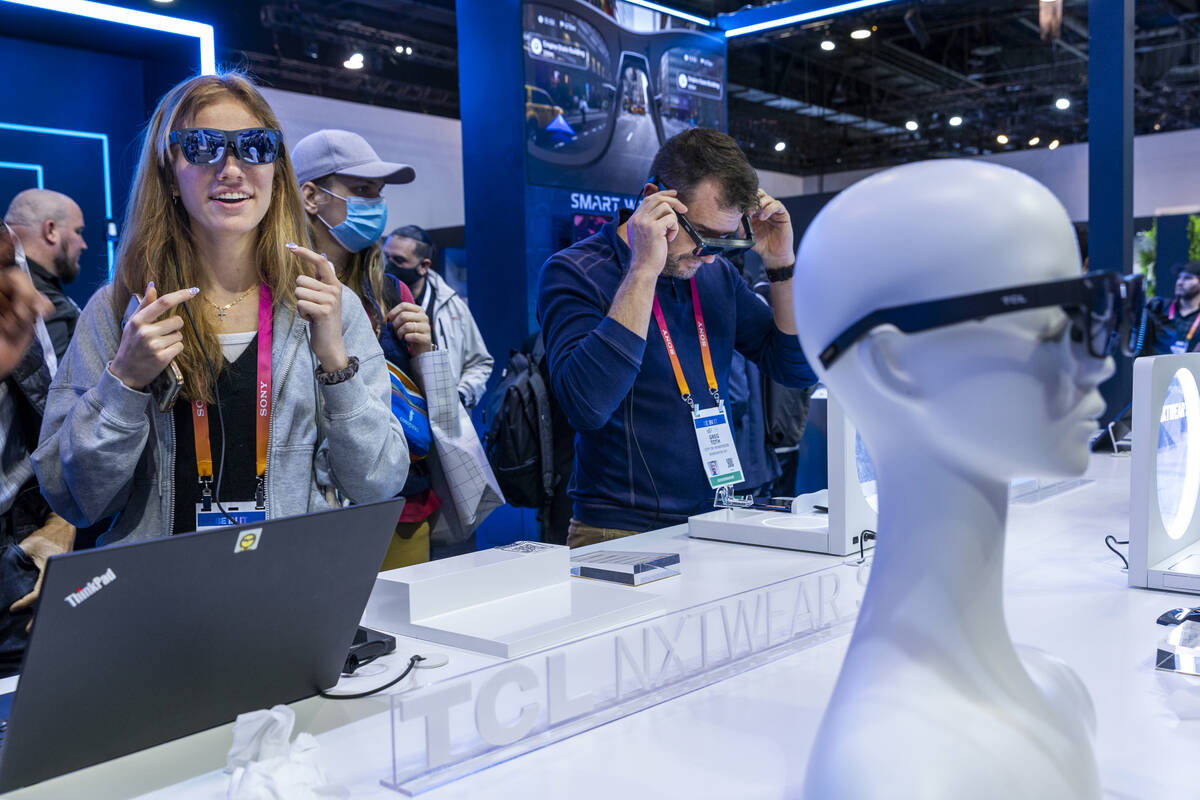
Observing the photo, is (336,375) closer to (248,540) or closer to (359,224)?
(248,540)

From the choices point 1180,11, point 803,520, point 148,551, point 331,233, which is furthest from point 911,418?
point 1180,11

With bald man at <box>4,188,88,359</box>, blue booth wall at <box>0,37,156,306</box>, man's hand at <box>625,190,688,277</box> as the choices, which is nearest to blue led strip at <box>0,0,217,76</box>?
blue booth wall at <box>0,37,156,306</box>

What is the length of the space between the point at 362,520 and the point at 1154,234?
41.1 feet

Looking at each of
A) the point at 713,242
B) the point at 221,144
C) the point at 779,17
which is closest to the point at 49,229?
the point at 221,144

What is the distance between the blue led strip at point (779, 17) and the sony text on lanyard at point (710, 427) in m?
2.71

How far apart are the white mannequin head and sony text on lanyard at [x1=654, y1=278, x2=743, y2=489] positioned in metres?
1.53

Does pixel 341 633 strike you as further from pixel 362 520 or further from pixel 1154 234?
pixel 1154 234

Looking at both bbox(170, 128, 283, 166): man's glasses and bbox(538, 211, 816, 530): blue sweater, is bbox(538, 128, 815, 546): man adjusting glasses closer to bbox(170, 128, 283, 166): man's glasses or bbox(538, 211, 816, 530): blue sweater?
bbox(538, 211, 816, 530): blue sweater

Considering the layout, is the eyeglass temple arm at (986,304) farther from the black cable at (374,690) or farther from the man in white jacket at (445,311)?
the man in white jacket at (445,311)

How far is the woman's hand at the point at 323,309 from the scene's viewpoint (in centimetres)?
166

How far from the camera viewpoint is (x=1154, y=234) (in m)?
11.5

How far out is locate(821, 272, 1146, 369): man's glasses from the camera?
708mm

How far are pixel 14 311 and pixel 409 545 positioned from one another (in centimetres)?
130

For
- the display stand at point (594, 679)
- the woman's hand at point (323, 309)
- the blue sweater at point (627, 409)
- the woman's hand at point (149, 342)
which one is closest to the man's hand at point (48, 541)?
the woman's hand at point (149, 342)
